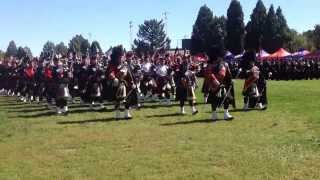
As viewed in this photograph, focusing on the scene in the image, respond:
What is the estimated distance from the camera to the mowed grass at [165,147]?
10523 millimetres

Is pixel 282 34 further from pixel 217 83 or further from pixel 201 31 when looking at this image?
pixel 217 83

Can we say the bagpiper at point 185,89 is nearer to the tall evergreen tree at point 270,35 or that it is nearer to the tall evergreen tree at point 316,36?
the tall evergreen tree at point 270,35

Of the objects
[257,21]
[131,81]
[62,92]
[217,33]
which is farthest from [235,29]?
[131,81]

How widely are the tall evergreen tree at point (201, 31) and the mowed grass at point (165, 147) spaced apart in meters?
76.7

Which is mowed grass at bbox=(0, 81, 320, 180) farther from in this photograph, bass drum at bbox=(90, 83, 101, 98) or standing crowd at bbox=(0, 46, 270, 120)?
bass drum at bbox=(90, 83, 101, 98)

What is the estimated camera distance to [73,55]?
29828mm

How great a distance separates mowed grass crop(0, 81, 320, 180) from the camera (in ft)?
34.5

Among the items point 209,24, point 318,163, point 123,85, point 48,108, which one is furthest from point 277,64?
point 209,24

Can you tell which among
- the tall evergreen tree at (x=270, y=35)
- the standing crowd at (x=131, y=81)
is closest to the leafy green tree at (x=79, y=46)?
the standing crowd at (x=131, y=81)

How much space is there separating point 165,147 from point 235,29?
266 ft

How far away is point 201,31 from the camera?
10025 cm

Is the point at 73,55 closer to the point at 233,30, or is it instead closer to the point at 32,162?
the point at 32,162

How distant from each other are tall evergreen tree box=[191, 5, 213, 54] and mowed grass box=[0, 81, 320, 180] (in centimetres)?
7672

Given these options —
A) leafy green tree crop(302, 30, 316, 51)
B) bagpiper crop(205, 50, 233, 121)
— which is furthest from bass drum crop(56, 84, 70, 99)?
leafy green tree crop(302, 30, 316, 51)
